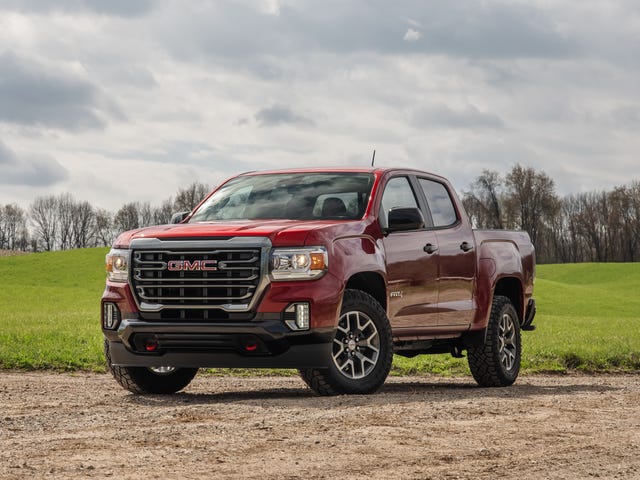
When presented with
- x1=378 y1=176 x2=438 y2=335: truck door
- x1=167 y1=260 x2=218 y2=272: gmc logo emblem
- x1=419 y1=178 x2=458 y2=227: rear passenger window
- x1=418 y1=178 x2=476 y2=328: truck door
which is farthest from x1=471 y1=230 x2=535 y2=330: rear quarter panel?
x1=167 y1=260 x2=218 y2=272: gmc logo emblem

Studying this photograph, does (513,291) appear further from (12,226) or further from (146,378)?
(12,226)

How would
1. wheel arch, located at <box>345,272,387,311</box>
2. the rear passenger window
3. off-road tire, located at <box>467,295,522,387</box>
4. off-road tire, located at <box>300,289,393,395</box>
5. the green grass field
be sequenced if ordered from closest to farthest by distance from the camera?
off-road tire, located at <box>300,289,393,395</box>
wheel arch, located at <box>345,272,387,311</box>
the rear passenger window
off-road tire, located at <box>467,295,522,387</box>
the green grass field

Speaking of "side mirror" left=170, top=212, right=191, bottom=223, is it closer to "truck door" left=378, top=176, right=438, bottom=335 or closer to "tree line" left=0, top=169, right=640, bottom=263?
"truck door" left=378, top=176, right=438, bottom=335

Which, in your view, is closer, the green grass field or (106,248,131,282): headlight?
(106,248,131,282): headlight

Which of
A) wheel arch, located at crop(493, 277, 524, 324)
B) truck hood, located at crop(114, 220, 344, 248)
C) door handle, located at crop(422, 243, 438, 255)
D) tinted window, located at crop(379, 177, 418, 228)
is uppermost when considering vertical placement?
tinted window, located at crop(379, 177, 418, 228)

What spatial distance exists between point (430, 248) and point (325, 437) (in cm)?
391

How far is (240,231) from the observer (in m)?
8.67

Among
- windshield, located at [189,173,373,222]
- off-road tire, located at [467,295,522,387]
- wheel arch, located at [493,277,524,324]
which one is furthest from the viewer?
wheel arch, located at [493,277,524,324]

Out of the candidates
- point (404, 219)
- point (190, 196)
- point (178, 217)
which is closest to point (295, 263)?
point (404, 219)

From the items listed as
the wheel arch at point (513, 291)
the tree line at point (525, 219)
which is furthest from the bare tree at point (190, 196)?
the wheel arch at point (513, 291)

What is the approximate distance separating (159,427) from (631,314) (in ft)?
155

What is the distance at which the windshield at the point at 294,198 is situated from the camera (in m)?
9.56

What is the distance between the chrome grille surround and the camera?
8539 mm

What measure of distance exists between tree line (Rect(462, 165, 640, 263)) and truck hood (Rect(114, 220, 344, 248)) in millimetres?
90730
